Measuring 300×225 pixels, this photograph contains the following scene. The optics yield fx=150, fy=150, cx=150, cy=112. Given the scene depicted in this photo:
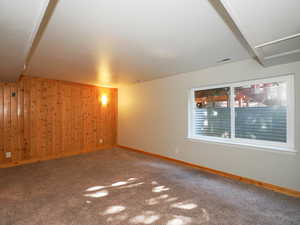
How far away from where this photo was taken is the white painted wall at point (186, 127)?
2.47 m

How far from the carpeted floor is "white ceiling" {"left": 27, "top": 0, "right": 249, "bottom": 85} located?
7.41ft

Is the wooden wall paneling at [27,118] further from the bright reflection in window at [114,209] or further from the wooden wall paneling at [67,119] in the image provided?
the bright reflection in window at [114,209]

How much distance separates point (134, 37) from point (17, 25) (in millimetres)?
1209

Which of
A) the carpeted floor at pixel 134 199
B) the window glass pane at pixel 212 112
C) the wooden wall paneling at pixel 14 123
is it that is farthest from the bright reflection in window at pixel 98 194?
the wooden wall paneling at pixel 14 123

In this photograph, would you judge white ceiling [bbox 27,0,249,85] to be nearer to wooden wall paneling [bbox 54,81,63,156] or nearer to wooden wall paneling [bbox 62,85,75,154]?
wooden wall paneling [bbox 54,81,63,156]

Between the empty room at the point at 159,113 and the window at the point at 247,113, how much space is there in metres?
0.02

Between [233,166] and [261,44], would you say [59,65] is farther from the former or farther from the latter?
[233,166]

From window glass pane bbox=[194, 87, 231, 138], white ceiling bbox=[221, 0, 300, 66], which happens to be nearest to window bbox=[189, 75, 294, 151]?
window glass pane bbox=[194, 87, 231, 138]

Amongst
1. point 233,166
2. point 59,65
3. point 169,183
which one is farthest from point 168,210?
point 59,65

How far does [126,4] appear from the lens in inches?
55.3

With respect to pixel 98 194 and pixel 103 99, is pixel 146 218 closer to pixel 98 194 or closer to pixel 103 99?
pixel 98 194

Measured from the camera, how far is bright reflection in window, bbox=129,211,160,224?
1.76 metres

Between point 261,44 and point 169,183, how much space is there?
250 cm

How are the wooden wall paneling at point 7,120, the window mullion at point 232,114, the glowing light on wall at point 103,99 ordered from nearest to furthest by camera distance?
the window mullion at point 232,114, the wooden wall paneling at point 7,120, the glowing light on wall at point 103,99
